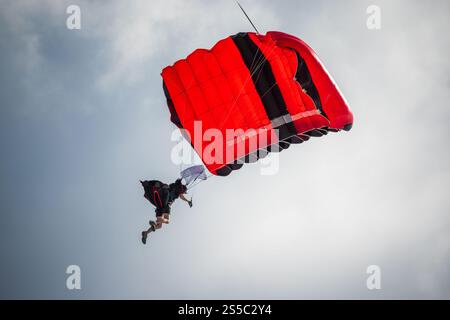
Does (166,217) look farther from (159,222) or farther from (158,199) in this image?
(158,199)

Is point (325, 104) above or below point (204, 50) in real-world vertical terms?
below

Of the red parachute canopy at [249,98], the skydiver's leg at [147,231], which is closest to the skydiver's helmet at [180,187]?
the red parachute canopy at [249,98]

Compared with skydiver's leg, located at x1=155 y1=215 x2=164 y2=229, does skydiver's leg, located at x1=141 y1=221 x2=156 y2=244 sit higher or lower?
lower

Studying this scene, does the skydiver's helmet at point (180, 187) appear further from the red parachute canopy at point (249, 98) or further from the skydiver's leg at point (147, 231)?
the skydiver's leg at point (147, 231)

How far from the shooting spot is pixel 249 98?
478 inches

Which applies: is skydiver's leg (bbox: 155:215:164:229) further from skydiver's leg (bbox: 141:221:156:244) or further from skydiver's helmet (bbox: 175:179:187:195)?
skydiver's helmet (bbox: 175:179:187:195)

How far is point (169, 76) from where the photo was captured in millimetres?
12844

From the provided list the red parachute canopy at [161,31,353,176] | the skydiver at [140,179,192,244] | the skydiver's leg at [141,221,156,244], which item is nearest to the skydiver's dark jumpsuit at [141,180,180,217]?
the skydiver at [140,179,192,244]

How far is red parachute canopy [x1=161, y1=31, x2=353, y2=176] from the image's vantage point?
11750 millimetres
